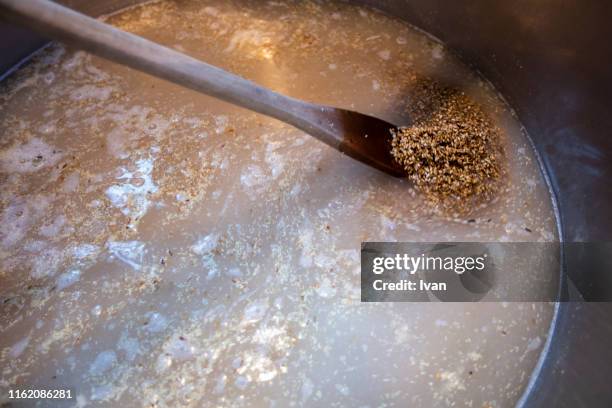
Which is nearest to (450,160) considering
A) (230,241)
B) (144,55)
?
(230,241)

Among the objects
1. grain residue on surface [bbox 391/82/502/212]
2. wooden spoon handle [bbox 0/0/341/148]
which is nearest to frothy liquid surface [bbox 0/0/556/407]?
grain residue on surface [bbox 391/82/502/212]

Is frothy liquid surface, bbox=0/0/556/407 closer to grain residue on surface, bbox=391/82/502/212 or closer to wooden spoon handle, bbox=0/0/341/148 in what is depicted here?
grain residue on surface, bbox=391/82/502/212

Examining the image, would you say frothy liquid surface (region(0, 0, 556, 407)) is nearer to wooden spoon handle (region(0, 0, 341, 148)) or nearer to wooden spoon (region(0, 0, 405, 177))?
wooden spoon (region(0, 0, 405, 177))

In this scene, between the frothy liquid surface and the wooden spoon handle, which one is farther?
the frothy liquid surface

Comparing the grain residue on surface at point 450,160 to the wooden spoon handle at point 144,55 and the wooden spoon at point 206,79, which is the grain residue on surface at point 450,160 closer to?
the wooden spoon at point 206,79

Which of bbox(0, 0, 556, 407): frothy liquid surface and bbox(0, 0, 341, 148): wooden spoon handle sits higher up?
bbox(0, 0, 341, 148): wooden spoon handle

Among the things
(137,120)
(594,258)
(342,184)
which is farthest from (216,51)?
(594,258)

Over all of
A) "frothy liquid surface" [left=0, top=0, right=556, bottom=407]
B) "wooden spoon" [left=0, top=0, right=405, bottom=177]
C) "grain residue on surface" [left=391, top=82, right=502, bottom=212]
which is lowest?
"frothy liquid surface" [left=0, top=0, right=556, bottom=407]

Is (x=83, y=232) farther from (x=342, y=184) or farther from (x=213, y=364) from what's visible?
(x=342, y=184)
